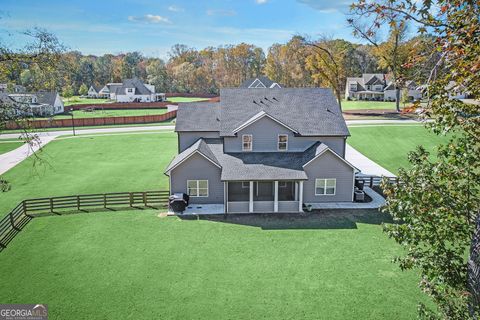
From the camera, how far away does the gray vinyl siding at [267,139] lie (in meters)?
27.6

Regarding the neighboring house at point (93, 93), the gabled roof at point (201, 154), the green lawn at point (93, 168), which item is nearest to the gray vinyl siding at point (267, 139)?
the gabled roof at point (201, 154)

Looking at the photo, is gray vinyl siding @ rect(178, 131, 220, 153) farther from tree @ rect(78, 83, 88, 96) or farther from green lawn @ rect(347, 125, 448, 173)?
Answer: tree @ rect(78, 83, 88, 96)

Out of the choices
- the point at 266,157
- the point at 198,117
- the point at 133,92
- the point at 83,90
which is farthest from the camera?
the point at 83,90

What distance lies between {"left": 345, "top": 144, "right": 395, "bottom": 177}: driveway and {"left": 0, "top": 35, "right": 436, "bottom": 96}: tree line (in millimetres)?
32310

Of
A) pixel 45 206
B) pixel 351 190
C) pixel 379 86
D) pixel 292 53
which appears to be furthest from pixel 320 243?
pixel 292 53

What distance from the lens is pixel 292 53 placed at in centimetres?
10706

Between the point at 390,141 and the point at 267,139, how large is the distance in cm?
2465

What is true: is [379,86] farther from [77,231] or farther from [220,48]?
[77,231]

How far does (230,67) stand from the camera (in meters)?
128

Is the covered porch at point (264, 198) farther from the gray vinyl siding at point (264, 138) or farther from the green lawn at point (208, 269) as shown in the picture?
the gray vinyl siding at point (264, 138)

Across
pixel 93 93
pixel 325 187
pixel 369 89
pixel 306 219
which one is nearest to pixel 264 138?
pixel 325 187

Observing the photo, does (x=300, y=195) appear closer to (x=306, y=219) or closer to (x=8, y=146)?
(x=306, y=219)

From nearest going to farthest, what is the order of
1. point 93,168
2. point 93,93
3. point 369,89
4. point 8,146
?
point 93,168
point 8,146
point 369,89
point 93,93

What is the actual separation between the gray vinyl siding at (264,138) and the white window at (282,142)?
0.78 feet
